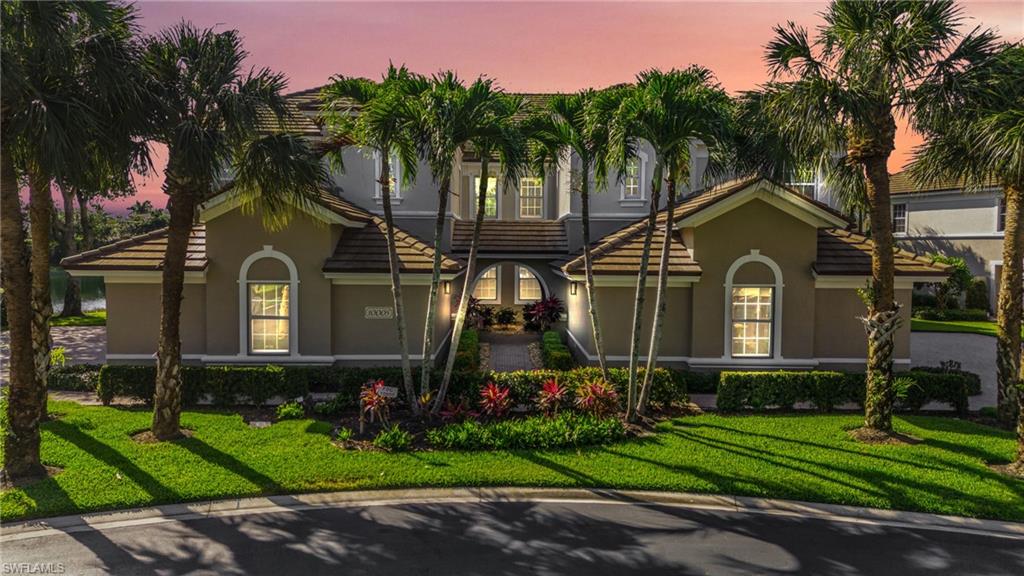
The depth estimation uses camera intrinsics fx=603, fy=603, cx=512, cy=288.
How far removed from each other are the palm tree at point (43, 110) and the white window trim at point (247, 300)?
5.61 m

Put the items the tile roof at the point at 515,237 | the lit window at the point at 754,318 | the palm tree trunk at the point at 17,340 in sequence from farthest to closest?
the tile roof at the point at 515,237 → the lit window at the point at 754,318 → the palm tree trunk at the point at 17,340

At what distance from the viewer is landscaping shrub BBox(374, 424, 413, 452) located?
11219 millimetres

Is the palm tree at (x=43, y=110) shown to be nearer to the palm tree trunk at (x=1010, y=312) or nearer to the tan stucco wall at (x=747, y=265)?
the tan stucco wall at (x=747, y=265)

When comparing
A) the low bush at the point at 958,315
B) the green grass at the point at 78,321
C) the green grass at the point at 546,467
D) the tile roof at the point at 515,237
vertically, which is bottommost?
the green grass at the point at 546,467

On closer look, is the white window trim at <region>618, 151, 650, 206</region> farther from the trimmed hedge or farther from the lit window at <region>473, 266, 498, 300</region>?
the trimmed hedge

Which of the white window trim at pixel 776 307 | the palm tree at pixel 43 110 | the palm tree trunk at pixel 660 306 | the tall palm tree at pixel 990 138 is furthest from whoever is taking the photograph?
the white window trim at pixel 776 307

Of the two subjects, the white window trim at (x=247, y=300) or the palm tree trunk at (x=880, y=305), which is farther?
the white window trim at (x=247, y=300)

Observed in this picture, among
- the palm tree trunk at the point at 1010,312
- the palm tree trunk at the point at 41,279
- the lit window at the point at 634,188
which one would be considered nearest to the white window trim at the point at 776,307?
the palm tree trunk at the point at 1010,312

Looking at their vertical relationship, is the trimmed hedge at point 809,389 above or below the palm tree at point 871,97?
below

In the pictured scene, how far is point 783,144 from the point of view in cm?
1259

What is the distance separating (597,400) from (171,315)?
862cm

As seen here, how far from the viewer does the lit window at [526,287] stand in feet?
97.3

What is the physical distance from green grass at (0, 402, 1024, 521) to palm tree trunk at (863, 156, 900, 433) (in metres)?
0.91

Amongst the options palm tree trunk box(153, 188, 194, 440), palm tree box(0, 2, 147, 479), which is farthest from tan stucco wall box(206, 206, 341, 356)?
palm tree box(0, 2, 147, 479)
